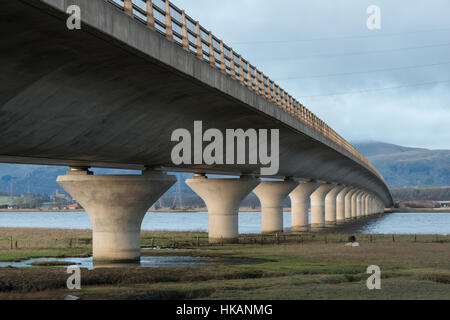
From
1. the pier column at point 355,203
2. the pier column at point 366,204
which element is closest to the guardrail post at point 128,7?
the pier column at point 355,203

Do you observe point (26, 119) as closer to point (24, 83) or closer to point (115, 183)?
point (24, 83)

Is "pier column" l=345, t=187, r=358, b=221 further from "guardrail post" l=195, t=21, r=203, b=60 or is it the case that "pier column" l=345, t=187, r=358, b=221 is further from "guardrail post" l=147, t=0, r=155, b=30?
"guardrail post" l=147, t=0, r=155, b=30

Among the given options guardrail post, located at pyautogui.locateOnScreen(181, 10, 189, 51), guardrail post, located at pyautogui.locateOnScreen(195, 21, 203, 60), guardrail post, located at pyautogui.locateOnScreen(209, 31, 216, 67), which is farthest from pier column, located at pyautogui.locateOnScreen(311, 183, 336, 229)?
guardrail post, located at pyautogui.locateOnScreen(181, 10, 189, 51)

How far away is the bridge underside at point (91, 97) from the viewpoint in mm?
16719

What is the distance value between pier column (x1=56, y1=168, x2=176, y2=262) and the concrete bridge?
56 mm

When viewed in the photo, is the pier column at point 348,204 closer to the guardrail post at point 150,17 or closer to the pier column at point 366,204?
the pier column at point 366,204

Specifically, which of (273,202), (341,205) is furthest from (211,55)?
(341,205)

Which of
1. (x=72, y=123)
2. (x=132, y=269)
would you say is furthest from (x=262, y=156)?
(x=72, y=123)

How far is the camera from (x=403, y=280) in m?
24.4

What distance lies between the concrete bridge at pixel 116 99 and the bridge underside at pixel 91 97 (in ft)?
0.15

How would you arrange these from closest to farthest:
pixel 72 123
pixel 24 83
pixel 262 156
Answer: pixel 24 83 → pixel 72 123 → pixel 262 156

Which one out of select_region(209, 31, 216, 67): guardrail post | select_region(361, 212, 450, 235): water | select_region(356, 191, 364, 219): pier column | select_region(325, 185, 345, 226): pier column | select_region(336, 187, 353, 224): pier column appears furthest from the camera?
select_region(356, 191, 364, 219): pier column

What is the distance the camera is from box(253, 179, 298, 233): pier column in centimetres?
7062
